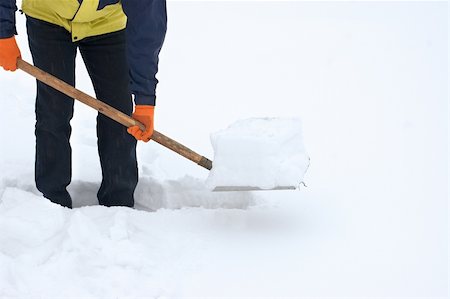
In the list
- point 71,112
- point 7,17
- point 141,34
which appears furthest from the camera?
point 71,112

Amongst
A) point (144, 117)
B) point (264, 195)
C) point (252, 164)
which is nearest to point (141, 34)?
point (144, 117)

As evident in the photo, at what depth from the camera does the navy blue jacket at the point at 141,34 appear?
2.71m

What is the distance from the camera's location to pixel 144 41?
2.83m

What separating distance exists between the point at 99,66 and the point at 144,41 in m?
0.32

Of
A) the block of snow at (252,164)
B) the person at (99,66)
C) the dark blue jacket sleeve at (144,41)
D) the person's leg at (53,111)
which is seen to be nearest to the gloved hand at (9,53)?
the person at (99,66)

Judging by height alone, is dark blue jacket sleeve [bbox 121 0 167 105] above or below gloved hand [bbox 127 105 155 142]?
above

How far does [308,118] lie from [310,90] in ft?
2.16

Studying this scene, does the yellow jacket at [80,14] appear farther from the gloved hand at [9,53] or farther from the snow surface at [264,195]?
the snow surface at [264,195]

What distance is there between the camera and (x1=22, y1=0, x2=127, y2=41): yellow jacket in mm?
2750

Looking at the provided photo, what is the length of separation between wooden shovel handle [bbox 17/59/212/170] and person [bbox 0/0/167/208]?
0.04 metres

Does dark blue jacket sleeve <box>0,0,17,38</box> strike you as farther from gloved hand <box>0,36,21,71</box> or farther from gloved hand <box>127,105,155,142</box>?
gloved hand <box>127,105,155,142</box>

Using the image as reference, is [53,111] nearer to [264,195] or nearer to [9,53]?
[9,53]

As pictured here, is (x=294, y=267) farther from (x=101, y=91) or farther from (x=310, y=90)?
(x=310, y=90)

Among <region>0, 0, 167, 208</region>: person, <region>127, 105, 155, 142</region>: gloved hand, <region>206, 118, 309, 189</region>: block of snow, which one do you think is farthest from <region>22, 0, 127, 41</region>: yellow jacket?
<region>206, 118, 309, 189</region>: block of snow
